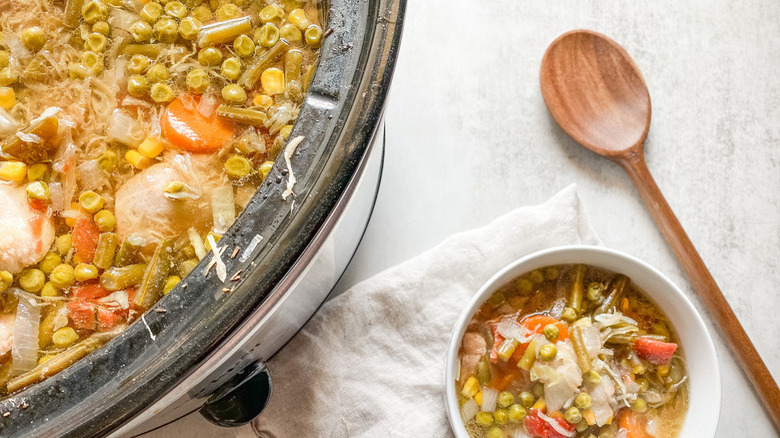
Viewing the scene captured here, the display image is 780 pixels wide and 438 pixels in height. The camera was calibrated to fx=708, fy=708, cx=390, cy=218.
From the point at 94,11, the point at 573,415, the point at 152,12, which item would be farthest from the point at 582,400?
the point at 94,11

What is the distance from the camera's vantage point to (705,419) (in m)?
2.12

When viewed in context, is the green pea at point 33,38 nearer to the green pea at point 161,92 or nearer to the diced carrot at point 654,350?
the green pea at point 161,92

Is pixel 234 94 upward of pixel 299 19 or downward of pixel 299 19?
downward

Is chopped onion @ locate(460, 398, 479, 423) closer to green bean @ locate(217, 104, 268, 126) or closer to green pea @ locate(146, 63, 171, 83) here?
green bean @ locate(217, 104, 268, 126)

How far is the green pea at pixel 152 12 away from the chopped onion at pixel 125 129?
0.78ft

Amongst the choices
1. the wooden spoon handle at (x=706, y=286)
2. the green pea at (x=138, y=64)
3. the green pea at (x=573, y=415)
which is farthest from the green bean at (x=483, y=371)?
the green pea at (x=138, y=64)

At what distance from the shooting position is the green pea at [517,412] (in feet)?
Answer: 6.94

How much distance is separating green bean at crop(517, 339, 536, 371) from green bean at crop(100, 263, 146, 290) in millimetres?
1133

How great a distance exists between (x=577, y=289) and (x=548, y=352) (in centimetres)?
26

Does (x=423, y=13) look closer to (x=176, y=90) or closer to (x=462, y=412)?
(x=176, y=90)

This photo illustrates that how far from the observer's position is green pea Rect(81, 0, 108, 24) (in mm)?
1698

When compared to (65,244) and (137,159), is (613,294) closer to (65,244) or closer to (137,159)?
(137,159)

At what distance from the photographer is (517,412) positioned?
2.11 meters

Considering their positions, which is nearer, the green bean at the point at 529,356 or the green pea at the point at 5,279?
the green pea at the point at 5,279
